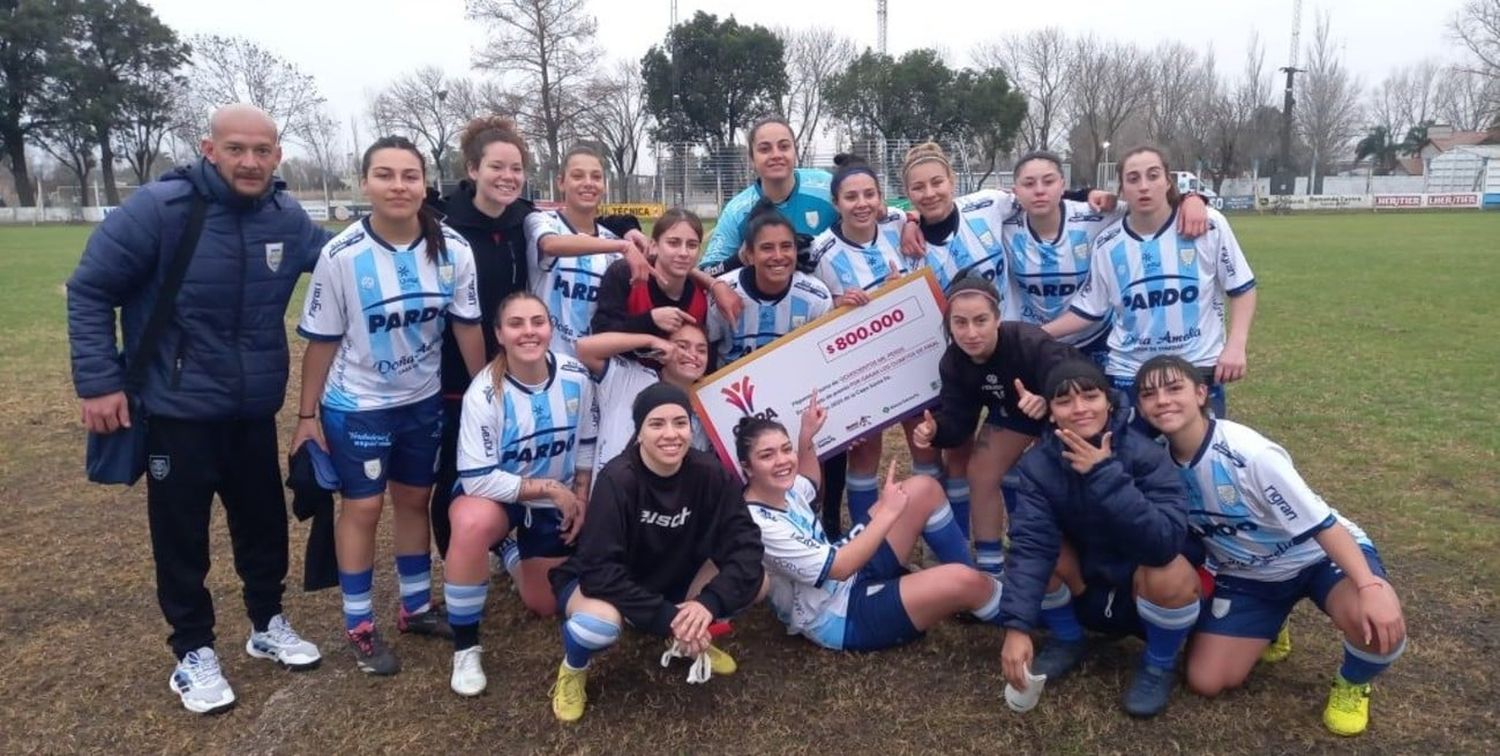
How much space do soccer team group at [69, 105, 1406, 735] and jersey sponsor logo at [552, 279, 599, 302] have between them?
0.08ft

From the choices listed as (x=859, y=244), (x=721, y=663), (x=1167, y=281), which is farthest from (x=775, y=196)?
(x=721, y=663)

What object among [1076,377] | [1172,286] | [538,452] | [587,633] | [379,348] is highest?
[1172,286]

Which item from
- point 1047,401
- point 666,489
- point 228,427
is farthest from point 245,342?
point 1047,401

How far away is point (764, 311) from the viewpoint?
487 centimetres

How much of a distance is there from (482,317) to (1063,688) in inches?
117

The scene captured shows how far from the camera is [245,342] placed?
391 cm

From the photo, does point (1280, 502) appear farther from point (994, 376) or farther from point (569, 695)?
point (569, 695)

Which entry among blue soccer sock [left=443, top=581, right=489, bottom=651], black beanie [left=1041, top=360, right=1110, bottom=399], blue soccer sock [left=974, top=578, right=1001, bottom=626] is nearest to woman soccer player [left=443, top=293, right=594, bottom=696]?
blue soccer sock [left=443, top=581, right=489, bottom=651]

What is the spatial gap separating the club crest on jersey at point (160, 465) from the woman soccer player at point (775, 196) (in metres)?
2.57

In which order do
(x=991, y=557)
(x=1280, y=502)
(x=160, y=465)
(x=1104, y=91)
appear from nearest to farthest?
(x=1280, y=502), (x=160, y=465), (x=991, y=557), (x=1104, y=91)

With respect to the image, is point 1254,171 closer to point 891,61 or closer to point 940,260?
point 891,61

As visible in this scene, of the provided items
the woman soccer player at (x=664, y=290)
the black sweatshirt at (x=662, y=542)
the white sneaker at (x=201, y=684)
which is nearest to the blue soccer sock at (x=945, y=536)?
the black sweatshirt at (x=662, y=542)

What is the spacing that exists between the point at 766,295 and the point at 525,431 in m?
1.37

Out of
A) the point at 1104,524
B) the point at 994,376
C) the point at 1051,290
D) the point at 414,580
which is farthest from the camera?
the point at 1051,290
